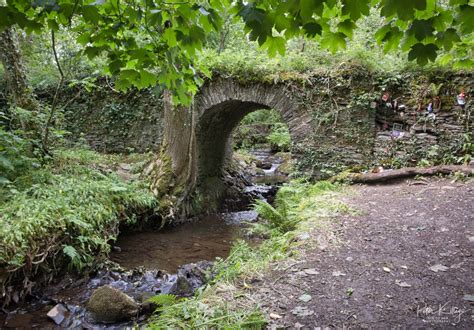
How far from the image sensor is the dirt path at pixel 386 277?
89.8 inches

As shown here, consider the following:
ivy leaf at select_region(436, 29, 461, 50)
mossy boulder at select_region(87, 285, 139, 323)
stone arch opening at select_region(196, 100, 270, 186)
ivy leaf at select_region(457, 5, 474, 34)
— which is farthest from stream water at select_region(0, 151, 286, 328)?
ivy leaf at select_region(457, 5, 474, 34)

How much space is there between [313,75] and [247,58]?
174 centimetres

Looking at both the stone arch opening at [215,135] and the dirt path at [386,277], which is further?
the stone arch opening at [215,135]

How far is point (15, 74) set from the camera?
6.90 metres

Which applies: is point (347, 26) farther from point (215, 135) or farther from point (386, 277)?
point (215, 135)

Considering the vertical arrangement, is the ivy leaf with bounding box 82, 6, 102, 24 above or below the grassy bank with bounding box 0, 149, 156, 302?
above

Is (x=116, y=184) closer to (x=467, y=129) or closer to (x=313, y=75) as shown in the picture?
(x=313, y=75)

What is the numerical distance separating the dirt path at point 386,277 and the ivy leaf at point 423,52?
5.54ft

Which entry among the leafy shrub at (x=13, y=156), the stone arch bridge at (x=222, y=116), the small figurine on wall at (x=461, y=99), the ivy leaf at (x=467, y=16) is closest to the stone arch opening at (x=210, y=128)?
the stone arch bridge at (x=222, y=116)

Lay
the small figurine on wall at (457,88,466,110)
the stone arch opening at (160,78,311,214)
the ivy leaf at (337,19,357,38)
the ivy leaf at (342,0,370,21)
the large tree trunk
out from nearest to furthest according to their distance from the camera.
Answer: the ivy leaf at (342,0,370,21)
the ivy leaf at (337,19,357,38)
the large tree trunk
the small figurine on wall at (457,88,466,110)
the stone arch opening at (160,78,311,214)

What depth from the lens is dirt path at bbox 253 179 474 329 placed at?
89.8 inches

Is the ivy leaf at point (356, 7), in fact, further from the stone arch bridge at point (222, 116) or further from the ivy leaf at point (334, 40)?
the stone arch bridge at point (222, 116)

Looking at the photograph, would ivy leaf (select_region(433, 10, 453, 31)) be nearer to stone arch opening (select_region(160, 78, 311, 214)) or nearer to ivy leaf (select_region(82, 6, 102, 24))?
ivy leaf (select_region(82, 6, 102, 24))

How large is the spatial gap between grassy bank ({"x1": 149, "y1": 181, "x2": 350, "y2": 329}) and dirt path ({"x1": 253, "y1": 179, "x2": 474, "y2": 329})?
172 millimetres
